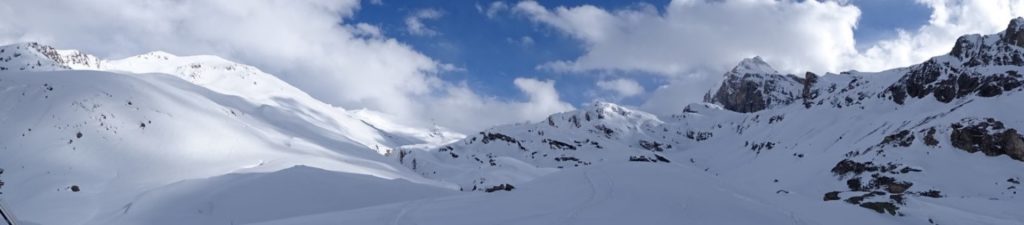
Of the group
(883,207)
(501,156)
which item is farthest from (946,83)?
(883,207)

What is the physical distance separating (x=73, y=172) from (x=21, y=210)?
10.8 metres

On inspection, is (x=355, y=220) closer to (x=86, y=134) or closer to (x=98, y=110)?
(x=86, y=134)

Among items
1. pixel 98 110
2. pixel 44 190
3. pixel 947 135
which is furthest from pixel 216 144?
pixel 947 135

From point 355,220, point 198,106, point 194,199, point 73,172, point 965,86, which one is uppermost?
point 965,86

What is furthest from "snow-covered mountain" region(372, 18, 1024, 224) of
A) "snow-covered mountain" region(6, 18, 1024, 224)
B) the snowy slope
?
the snowy slope

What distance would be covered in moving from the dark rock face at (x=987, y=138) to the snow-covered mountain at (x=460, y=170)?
6.4 inches

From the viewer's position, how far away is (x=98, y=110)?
61062 millimetres

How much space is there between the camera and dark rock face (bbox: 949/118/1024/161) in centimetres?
8225

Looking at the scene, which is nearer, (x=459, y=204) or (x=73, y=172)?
(x=459, y=204)

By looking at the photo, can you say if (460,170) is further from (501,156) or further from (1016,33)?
(1016,33)

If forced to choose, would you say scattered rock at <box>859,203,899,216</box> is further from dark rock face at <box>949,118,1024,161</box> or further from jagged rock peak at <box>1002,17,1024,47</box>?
jagged rock peak at <box>1002,17,1024,47</box>

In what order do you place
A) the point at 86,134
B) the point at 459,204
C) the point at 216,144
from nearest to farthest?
the point at 459,204 < the point at 86,134 < the point at 216,144

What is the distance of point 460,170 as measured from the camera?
13688cm

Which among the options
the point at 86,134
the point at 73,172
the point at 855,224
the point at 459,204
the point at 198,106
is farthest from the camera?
the point at 198,106
